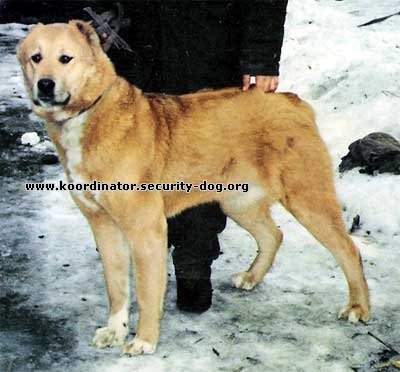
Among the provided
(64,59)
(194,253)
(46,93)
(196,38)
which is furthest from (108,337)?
(196,38)

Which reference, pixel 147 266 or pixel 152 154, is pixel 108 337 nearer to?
pixel 147 266

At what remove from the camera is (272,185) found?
11.5 ft

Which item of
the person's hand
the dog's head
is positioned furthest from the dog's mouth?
the person's hand

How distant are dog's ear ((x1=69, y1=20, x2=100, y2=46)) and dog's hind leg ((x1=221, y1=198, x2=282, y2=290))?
1259 mm

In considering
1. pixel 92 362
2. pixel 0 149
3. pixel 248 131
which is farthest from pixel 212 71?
pixel 0 149

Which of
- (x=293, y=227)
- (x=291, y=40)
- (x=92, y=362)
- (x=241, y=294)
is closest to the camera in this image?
(x=92, y=362)

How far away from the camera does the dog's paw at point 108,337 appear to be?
335cm

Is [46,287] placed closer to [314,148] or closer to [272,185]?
[272,185]

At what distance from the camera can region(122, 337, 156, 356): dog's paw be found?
326 centimetres

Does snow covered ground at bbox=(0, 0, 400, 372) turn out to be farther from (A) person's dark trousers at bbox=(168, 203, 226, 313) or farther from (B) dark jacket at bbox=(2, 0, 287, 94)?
(B) dark jacket at bbox=(2, 0, 287, 94)

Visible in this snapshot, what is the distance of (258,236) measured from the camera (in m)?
4.11

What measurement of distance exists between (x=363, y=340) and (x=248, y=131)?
1.20 meters

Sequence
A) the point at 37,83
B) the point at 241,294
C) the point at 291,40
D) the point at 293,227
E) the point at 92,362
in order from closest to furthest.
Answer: the point at 37,83
the point at 92,362
the point at 241,294
the point at 293,227
the point at 291,40

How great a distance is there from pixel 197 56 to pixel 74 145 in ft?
2.90
